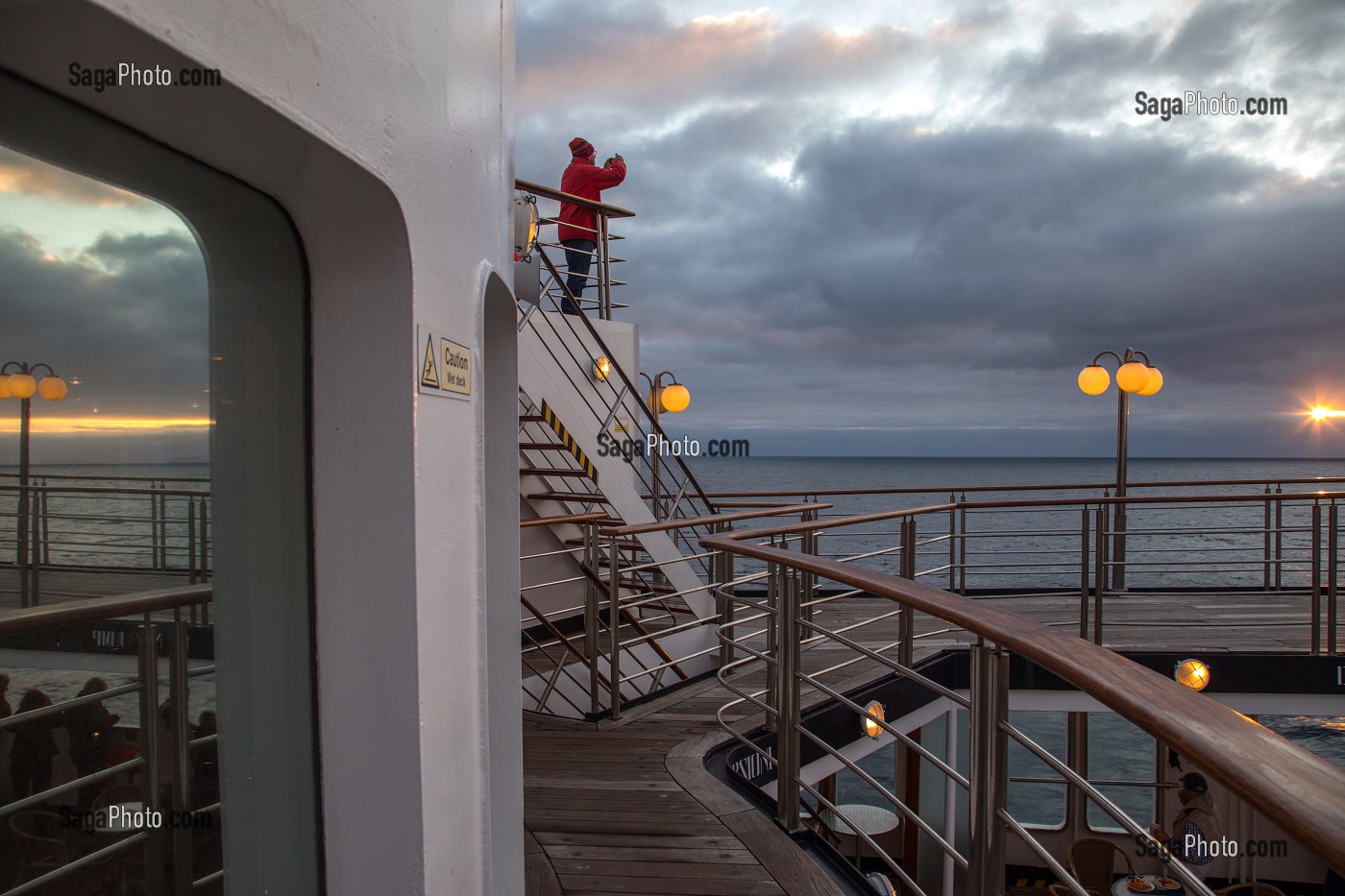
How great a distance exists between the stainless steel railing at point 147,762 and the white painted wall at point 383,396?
30cm

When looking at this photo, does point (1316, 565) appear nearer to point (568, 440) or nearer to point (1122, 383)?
point (1122, 383)

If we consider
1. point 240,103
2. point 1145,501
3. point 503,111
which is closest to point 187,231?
point 240,103

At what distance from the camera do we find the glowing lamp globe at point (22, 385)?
1051mm

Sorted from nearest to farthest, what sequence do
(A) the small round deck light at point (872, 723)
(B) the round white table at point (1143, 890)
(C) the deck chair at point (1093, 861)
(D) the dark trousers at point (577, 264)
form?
(A) the small round deck light at point (872, 723) → (B) the round white table at point (1143, 890) → (D) the dark trousers at point (577, 264) → (C) the deck chair at point (1093, 861)

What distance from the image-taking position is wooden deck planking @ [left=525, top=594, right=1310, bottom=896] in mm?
3021

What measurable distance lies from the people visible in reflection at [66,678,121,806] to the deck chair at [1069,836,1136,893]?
10.6 metres

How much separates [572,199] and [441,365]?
5.78m

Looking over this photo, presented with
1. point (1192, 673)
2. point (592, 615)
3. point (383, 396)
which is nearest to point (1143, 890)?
point (1192, 673)

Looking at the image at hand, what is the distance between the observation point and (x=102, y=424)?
3.98ft

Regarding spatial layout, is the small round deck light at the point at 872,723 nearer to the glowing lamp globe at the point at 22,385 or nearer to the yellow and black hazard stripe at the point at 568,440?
the yellow and black hazard stripe at the point at 568,440

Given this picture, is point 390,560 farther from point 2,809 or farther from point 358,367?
point 2,809

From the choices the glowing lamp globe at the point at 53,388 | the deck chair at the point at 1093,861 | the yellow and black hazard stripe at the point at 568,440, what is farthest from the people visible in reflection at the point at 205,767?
the deck chair at the point at 1093,861

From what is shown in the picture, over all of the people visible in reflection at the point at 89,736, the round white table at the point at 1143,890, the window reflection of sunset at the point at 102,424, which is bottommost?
the round white table at the point at 1143,890

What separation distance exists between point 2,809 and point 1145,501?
6380 millimetres
